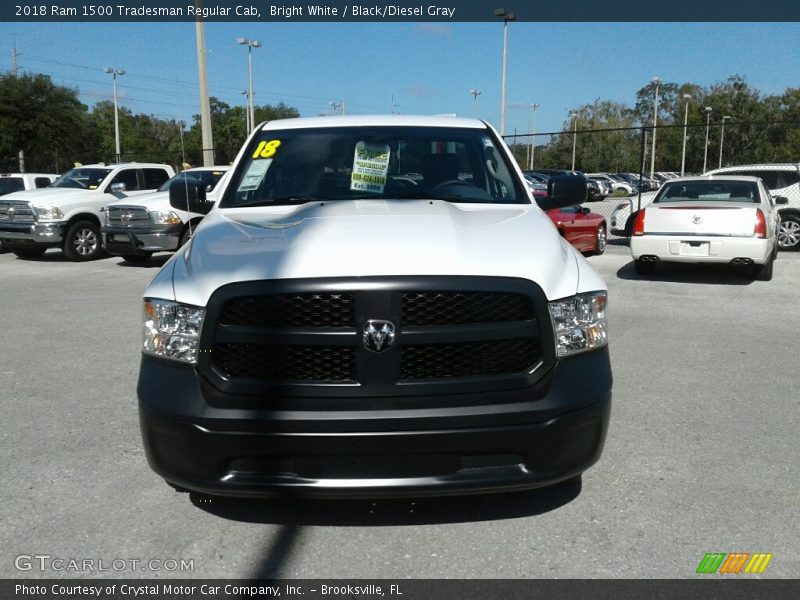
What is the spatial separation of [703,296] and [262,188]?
7312mm

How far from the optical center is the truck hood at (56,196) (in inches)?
566

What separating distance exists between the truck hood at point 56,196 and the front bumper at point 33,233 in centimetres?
45

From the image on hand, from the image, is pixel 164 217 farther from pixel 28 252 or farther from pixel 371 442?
pixel 371 442

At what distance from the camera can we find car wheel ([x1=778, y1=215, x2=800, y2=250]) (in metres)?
14.8

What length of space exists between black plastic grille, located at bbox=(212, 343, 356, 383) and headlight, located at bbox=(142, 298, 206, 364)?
0.43 feet

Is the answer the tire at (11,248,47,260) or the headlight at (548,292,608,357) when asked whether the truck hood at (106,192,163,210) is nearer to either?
the tire at (11,248,47,260)

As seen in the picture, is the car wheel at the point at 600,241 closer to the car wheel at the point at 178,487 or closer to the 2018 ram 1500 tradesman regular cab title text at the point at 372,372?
the 2018 ram 1500 tradesman regular cab title text at the point at 372,372

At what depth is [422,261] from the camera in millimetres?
2994

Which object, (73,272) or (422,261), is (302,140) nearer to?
(422,261)

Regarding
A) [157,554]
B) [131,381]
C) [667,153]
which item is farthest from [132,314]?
[667,153]

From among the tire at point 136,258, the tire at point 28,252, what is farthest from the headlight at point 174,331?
the tire at point 28,252

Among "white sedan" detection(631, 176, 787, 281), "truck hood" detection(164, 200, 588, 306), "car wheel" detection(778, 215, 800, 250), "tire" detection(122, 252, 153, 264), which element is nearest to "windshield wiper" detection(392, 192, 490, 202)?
"truck hood" detection(164, 200, 588, 306)

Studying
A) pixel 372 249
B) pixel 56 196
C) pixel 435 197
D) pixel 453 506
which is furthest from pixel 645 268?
pixel 56 196
